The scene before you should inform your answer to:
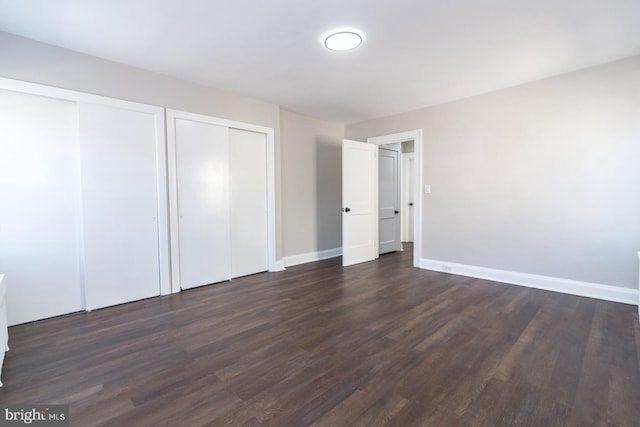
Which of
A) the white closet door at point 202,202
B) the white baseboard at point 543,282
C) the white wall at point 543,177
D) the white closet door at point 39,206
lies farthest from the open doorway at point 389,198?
the white closet door at point 39,206

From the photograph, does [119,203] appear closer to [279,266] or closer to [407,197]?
[279,266]

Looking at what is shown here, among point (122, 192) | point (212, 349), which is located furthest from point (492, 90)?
point (122, 192)

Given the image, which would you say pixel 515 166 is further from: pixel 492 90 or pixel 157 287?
pixel 157 287

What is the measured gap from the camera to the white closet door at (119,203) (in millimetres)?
2984

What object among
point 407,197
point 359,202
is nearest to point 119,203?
point 359,202

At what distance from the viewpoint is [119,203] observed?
3152 millimetres

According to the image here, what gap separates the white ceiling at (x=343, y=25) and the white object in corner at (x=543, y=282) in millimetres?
2445

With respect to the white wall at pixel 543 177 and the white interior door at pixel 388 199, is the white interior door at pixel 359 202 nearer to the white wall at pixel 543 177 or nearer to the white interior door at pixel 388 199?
the white interior door at pixel 388 199

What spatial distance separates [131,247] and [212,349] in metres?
1.78

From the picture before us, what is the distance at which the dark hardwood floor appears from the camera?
5.15 feet

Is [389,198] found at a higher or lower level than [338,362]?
higher

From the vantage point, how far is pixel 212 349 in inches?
88.1

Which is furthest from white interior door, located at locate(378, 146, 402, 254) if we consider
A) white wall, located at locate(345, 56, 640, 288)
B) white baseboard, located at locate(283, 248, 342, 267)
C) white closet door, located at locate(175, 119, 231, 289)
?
white closet door, located at locate(175, 119, 231, 289)

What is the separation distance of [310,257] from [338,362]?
131 inches
